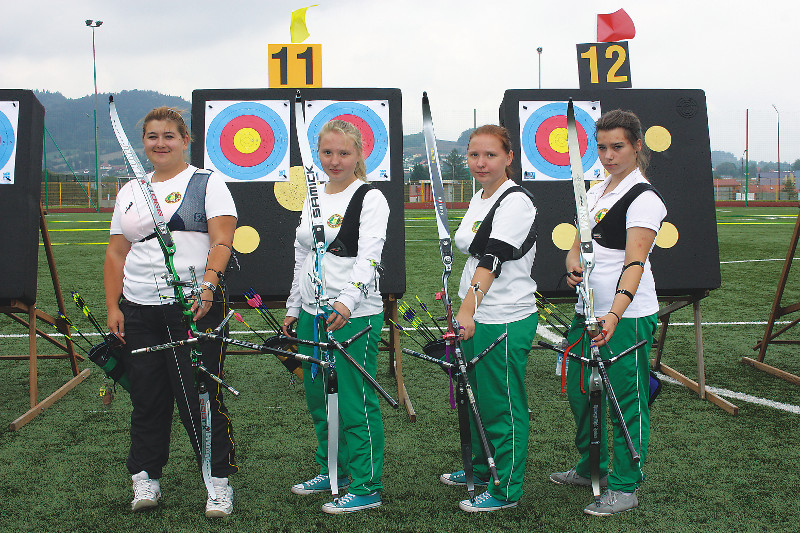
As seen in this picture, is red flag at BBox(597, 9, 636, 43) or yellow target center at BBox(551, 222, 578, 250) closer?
yellow target center at BBox(551, 222, 578, 250)

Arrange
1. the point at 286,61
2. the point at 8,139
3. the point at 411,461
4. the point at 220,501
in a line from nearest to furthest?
the point at 220,501 < the point at 411,461 < the point at 8,139 < the point at 286,61

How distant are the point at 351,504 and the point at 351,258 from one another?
2.93 ft

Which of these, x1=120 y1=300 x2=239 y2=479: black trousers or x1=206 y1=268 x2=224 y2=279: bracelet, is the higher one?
x1=206 y1=268 x2=224 y2=279: bracelet

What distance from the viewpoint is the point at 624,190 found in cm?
263

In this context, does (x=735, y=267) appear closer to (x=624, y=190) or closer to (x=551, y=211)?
(x=551, y=211)

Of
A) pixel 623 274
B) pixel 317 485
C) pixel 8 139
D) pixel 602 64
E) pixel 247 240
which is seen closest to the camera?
pixel 623 274

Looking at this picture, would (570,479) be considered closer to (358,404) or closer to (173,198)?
(358,404)

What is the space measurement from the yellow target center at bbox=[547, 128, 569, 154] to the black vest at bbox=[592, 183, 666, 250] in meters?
1.86

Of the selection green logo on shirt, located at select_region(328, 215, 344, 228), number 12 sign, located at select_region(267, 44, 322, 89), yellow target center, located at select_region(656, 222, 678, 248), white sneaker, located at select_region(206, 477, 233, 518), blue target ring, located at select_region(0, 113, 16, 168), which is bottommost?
white sneaker, located at select_region(206, 477, 233, 518)

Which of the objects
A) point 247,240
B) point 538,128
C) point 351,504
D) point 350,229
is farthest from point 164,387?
point 538,128

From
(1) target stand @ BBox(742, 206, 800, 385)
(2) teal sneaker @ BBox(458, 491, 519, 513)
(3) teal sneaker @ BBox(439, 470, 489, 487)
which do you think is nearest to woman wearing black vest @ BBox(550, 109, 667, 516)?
(2) teal sneaker @ BBox(458, 491, 519, 513)

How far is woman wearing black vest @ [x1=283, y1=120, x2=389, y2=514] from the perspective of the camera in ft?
8.71

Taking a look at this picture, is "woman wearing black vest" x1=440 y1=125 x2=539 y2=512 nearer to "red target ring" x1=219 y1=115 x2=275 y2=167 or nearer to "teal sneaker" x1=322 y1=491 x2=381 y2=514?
"teal sneaker" x1=322 y1=491 x2=381 y2=514

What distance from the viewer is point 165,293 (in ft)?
8.78
